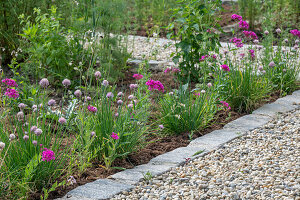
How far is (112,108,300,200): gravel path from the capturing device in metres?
2.75

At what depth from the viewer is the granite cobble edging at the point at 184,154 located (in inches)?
109

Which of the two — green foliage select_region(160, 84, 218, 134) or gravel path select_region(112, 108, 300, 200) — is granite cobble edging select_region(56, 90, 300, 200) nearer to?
gravel path select_region(112, 108, 300, 200)

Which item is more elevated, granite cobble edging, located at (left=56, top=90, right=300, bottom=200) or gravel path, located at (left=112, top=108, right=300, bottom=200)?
granite cobble edging, located at (left=56, top=90, right=300, bottom=200)

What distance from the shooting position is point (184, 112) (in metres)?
3.87

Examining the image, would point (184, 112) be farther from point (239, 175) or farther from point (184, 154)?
point (239, 175)

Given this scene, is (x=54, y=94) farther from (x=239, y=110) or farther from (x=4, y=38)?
(x=239, y=110)

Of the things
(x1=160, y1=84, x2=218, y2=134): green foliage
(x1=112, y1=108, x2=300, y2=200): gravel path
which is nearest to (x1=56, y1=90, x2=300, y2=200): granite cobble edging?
(x1=112, y1=108, x2=300, y2=200): gravel path

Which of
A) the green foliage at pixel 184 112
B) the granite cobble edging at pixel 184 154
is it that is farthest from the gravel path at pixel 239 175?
the green foliage at pixel 184 112

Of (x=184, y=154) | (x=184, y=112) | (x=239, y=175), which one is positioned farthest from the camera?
(x=184, y=112)

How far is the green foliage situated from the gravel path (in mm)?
420

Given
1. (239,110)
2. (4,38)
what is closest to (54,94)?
(4,38)

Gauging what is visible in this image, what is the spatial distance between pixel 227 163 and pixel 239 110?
1367mm

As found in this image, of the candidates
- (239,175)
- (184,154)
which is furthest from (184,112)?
(239,175)

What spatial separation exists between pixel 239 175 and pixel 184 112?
39.4 inches
